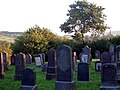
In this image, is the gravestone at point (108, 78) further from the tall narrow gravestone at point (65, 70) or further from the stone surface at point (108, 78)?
the tall narrow gravestone at point (65, 70)

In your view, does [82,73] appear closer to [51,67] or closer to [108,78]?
[51,67]

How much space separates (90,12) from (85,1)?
101 inches

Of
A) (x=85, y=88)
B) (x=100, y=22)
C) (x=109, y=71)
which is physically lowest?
(x=85, y=88)

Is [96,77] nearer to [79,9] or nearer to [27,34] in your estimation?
[27,34]

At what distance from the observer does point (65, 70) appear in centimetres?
1245

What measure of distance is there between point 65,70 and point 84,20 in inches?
1672

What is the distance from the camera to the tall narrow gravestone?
12.3m

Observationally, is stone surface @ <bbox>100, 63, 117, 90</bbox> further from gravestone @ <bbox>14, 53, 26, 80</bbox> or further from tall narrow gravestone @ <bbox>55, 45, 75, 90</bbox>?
gravestone @ <bbox>14, 53, 26, 80</bbox>

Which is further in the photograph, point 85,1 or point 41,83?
point 85,1

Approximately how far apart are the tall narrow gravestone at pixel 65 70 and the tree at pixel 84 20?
40.6 metres

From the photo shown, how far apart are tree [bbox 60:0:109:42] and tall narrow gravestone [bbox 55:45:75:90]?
40.6 m

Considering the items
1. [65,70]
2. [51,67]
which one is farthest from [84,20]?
[65,70]

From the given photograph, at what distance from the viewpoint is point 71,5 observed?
5600 centimetres

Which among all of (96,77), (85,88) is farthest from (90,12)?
(85,88)
